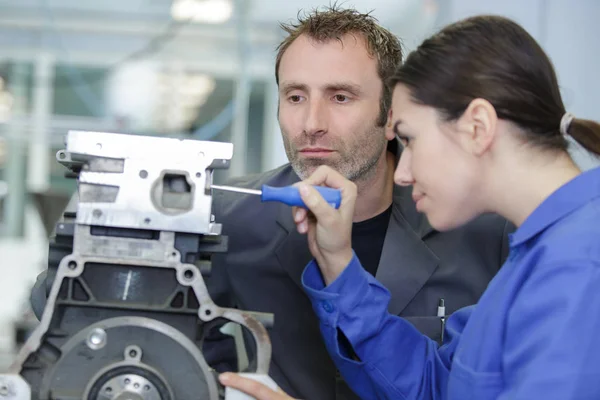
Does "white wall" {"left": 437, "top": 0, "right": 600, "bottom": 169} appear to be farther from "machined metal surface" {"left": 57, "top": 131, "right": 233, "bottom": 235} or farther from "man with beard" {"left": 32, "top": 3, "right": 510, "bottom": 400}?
"machined metal surface" {"left": 57, "top": 131, "right": 233, "bottom": 235}

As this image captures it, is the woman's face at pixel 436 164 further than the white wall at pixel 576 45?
No

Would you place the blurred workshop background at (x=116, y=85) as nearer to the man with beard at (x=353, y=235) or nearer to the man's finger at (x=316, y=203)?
the man with beard at (x=353, y=235)

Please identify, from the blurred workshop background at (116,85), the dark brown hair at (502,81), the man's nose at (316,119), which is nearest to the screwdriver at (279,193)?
the dark brown hair at (502,81)

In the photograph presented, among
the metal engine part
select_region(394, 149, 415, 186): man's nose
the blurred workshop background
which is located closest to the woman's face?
select_region(394, 149, 415, 186): man's nose

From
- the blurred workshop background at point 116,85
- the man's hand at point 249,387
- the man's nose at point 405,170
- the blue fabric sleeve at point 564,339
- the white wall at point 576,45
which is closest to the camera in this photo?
the blue fabric sleeve at point 564,339

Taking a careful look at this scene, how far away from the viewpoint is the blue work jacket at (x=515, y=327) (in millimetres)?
781

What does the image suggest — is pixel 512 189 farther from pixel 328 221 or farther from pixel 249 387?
pixel 249 387

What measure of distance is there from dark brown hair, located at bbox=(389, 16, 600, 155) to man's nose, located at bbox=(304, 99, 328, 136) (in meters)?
0.47

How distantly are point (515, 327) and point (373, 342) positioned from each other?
0.37 meters

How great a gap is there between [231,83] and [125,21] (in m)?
0.67

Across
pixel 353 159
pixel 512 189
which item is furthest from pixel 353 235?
pixel 512 189

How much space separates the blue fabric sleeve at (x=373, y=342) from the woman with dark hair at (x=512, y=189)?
146 millimetres

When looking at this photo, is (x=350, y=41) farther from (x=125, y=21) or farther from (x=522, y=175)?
(x=125, y=21)

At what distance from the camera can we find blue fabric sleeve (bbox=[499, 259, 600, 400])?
0.78 meters
